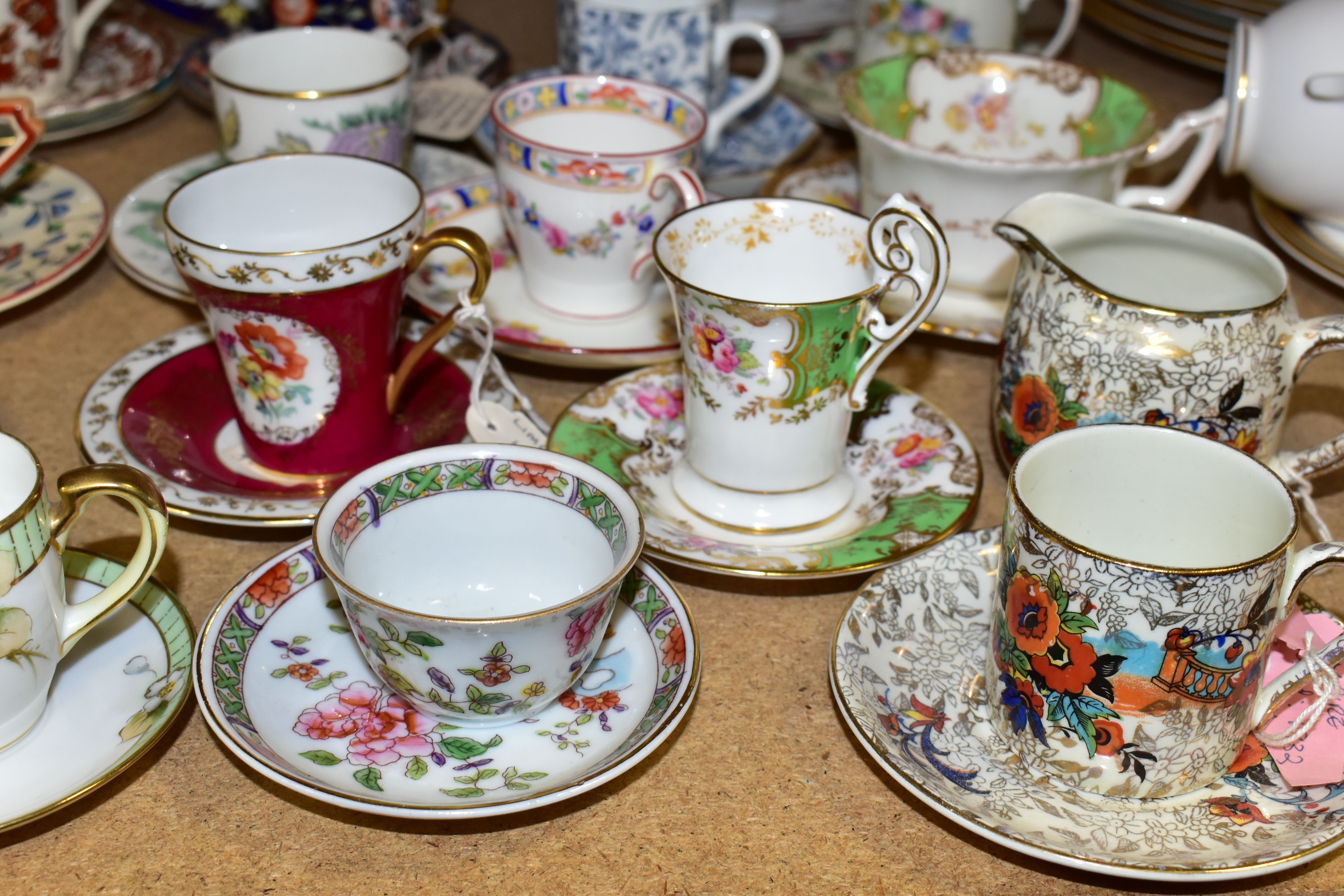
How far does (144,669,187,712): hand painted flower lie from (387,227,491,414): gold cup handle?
0.29m

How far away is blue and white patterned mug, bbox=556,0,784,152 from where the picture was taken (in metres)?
1.28

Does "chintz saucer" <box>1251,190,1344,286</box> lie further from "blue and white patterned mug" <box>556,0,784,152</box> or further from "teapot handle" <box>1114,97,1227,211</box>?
"blue and white patterned mug" <box>556,0,784,152</box>

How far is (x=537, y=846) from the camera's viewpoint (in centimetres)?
65

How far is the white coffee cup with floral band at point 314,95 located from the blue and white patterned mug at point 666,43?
186 mm

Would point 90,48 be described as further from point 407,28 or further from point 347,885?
point 347,885

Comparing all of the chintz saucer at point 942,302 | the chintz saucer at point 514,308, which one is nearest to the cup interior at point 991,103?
the chintz saucer at point 942,302

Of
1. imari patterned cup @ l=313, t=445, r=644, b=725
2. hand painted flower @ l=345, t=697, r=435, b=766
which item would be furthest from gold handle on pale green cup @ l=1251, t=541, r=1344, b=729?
hand painted flower @ l=345, t=697, r=435, b=766

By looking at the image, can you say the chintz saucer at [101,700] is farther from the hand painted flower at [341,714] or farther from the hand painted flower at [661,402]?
the hand painted flower at [661,402]

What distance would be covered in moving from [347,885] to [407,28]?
104 cm

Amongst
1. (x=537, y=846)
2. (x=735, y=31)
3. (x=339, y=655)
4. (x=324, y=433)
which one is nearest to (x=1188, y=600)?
(x=537, y=846)

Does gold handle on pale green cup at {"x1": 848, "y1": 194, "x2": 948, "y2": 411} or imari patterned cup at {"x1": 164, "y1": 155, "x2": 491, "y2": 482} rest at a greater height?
gold handle on pale green cup at {"x1": 848, "y1": 194, "x2": 948, "y2": 411}

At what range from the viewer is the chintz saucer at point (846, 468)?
801 millimetres

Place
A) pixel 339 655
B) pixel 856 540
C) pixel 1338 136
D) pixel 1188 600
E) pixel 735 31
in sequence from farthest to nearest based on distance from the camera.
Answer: pixel 735 31 < pixel 1338 136 < pixel 856 540 < pixel 339 655 < pixel 1188 600

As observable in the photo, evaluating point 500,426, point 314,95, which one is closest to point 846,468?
point 500,426
